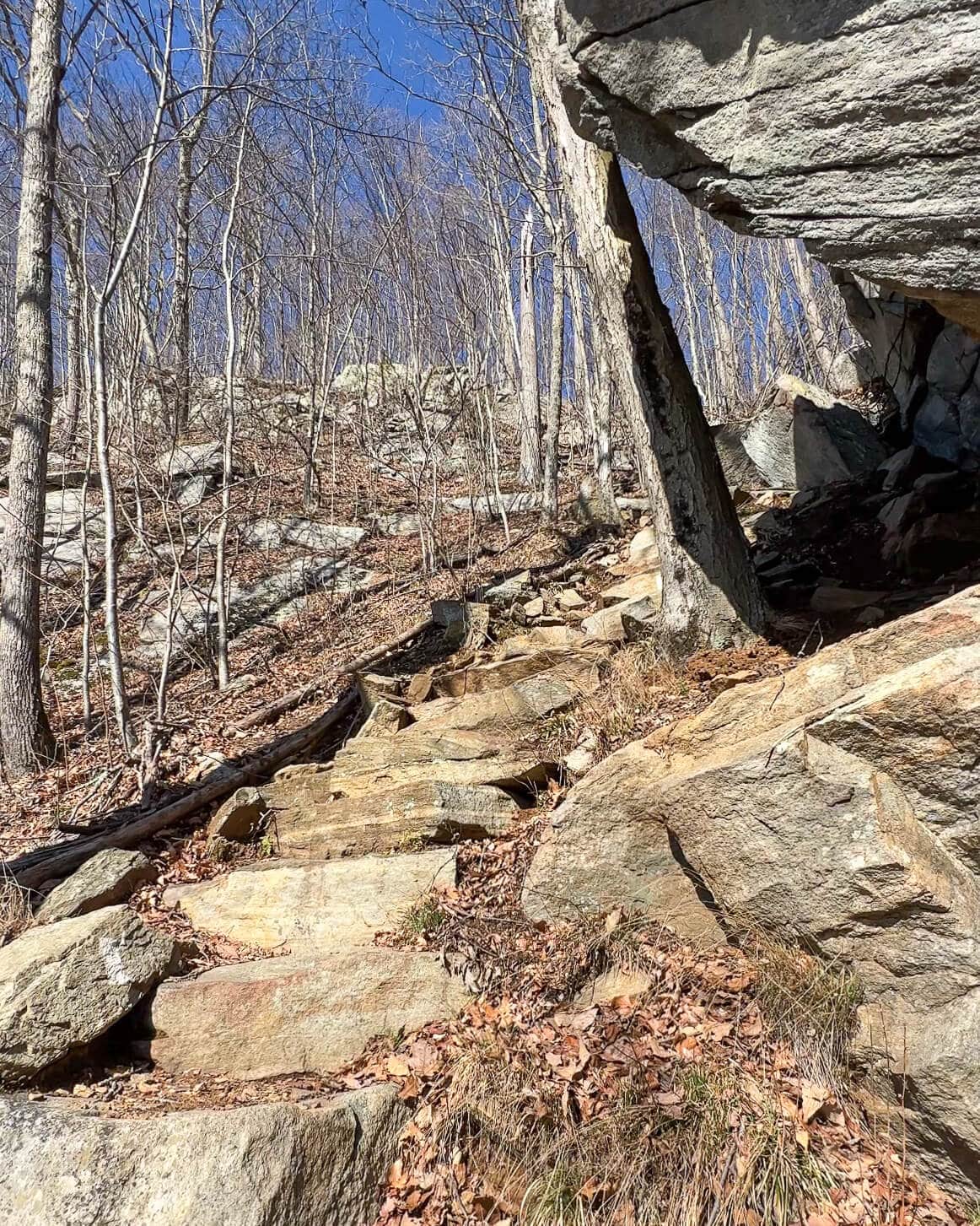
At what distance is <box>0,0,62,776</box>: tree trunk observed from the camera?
748cm

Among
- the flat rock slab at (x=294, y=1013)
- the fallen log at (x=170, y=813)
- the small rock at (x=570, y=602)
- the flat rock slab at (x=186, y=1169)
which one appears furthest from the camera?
the small rock at (x=570, y=602)

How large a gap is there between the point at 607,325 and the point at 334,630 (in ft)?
16.7

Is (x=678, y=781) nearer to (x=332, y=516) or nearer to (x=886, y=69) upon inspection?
(x=886, y=69)

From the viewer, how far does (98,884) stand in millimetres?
4828

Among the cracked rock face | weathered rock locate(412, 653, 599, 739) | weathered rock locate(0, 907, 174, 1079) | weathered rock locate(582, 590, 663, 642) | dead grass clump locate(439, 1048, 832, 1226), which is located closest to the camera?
dead grass clump locate(439, 1048, 832, 1226)

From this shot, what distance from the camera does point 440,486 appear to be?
1586 centimetres

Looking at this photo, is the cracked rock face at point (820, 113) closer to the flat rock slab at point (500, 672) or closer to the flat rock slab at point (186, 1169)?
the flat rock slab at point (500, 672)

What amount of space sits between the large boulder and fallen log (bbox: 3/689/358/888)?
3335 millimetres

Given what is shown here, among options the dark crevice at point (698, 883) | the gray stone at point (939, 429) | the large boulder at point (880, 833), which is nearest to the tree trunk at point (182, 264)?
the gray stone at point (939, 429)

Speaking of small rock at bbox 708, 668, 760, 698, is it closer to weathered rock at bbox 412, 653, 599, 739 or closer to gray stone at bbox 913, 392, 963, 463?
weathered rock at bbox 412, 653, 599, 739

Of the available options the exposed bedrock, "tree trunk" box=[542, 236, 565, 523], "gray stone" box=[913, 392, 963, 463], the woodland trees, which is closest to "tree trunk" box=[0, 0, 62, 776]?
the woodland trees

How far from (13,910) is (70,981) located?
1.27 metres

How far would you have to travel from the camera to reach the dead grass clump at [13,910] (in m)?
4.60

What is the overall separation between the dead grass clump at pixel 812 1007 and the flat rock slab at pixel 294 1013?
4.69 ft
